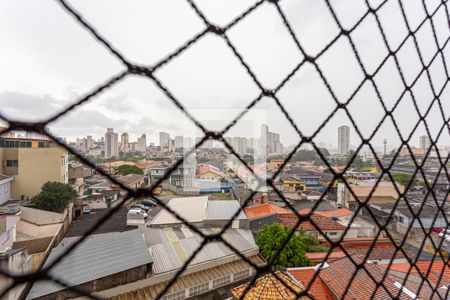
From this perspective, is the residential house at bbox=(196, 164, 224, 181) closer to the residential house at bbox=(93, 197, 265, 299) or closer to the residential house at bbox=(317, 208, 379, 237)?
the residential house at bbox=(317, 208, 379, 237)

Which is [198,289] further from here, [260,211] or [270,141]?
[260,211]

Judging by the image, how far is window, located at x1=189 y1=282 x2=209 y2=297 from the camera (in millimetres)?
2975

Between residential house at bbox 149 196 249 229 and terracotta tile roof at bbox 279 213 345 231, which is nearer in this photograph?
residential house at bbox 149 196 249 229

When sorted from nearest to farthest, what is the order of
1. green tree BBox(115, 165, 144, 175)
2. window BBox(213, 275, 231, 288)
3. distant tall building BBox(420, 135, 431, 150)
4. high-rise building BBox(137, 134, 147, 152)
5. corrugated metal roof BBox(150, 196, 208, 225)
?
distant tall building BBox(420, 135, 431, 150) → window BBox(213, 275, 231, 288) → corrugated metal roof BBox(150, 196, 208, 225) → high-rise building BBox(137, 134, 147, 152) → green tree BBox(115, 165, 144, 175)

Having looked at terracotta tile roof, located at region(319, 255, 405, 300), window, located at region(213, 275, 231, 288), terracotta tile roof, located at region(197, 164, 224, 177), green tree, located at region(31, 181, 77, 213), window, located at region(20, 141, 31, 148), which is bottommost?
window, located at region(213, 275, 231, 288)

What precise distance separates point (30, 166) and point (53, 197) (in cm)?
119

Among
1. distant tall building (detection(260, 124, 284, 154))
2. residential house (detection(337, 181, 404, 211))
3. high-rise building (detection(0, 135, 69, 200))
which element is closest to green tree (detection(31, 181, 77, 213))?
high-rise building (detection(0, 135, 69, 200))

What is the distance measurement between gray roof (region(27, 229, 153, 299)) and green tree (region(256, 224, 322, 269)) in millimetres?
1592

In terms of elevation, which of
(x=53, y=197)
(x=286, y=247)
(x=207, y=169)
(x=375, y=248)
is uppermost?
(x=207, y=169)

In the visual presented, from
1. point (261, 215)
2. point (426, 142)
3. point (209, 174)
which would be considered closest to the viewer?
point (426, 142)

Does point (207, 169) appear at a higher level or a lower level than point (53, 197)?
higher

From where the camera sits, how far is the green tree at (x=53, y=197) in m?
4.98

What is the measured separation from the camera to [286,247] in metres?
3.44

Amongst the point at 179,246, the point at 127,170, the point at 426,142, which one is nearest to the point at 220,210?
the point at 179,246
